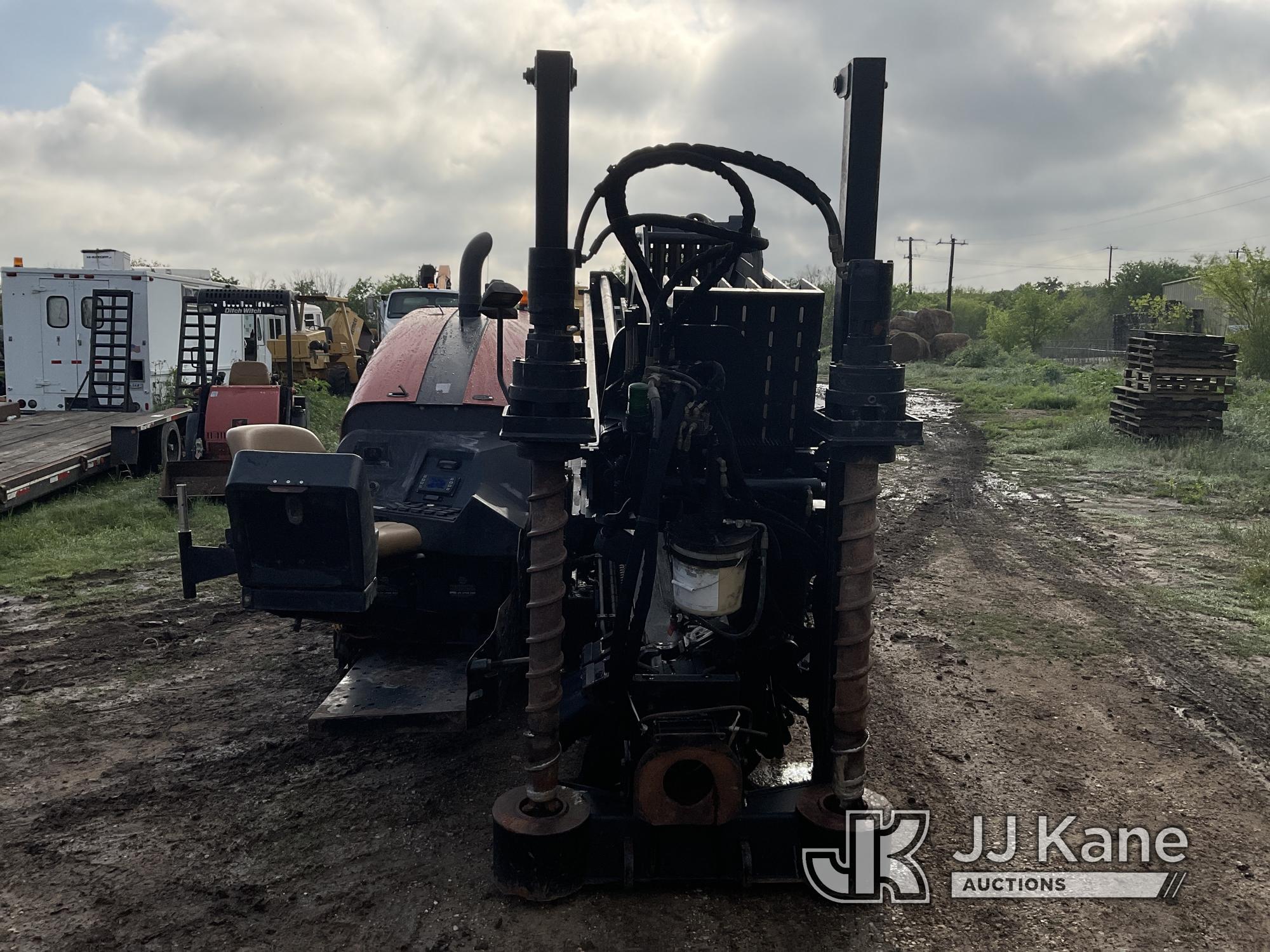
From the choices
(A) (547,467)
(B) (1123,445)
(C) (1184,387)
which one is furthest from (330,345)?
(A) (547,467)

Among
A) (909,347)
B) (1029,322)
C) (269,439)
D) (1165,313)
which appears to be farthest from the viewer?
(1029,322)

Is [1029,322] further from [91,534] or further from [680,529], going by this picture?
[680,529]

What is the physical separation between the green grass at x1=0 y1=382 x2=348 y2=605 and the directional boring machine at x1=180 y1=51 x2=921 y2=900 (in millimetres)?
4392

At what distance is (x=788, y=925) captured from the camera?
11.8 ft

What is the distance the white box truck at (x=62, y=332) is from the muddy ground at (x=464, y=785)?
8973mm

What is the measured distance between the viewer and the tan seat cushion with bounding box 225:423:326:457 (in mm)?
5023

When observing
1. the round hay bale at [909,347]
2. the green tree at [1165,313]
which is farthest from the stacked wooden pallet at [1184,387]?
the round hay bale at [909,347]

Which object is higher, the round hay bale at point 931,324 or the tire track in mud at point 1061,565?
the round hay bale at point 931,324

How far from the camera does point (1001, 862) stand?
4078 mm

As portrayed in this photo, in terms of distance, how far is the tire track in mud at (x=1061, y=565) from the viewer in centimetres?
579

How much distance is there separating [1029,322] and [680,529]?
4448 cm

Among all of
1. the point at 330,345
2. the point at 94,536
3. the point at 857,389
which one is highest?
the point at 330,345

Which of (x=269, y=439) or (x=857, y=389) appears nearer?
(x=857, y=389)

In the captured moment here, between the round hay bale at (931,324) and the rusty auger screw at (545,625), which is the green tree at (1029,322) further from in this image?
the rusty auger screw at (545,625)
